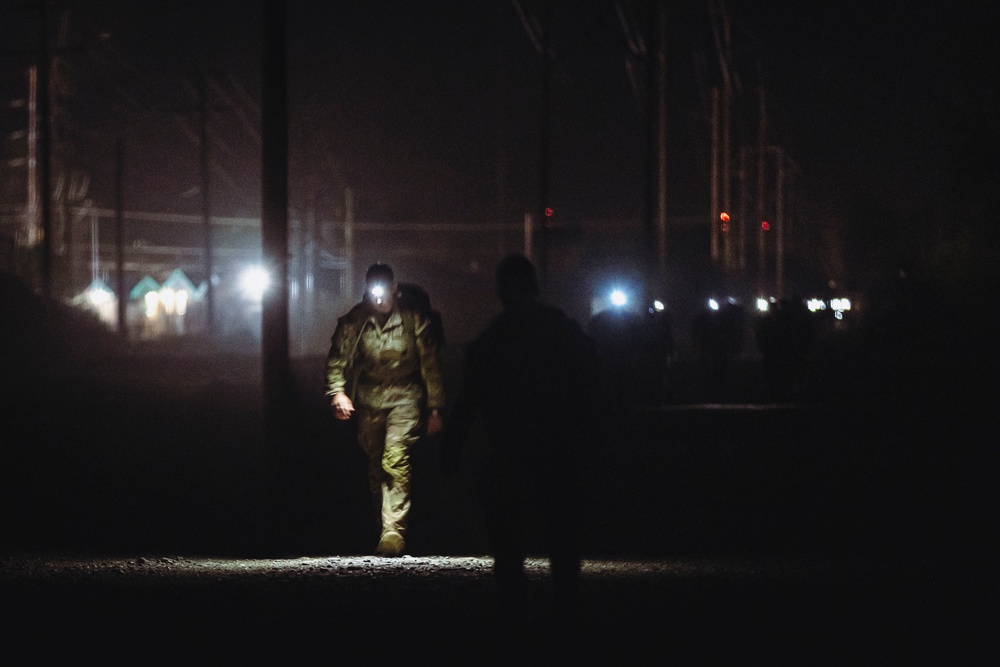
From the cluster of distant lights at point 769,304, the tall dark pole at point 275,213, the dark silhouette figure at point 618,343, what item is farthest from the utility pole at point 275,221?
the cluster of distant lights at point 769,304

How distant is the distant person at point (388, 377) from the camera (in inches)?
350

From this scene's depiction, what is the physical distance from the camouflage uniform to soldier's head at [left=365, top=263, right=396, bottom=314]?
6 centimetres

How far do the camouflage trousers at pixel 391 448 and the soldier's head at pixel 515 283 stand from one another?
9.99ft

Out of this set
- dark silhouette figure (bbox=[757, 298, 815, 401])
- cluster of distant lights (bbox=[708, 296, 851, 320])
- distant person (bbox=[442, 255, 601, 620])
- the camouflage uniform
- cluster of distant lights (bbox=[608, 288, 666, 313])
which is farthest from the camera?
cluster of distant lights (bbox=[708, 296, 851, 320])

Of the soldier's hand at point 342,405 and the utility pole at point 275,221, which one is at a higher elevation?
the utility pole at point 275,221

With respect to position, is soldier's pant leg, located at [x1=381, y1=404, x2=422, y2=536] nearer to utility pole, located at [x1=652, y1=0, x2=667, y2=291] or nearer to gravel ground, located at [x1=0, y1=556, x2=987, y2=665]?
gravel ground, located at [x1=0, y1=556, x2=987, y2=665]

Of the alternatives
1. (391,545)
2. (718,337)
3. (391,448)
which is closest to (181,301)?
(718,337)

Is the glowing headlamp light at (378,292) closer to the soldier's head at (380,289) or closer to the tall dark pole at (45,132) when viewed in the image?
the soldier's head at (380,289)

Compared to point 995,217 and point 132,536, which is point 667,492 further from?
point 995,217

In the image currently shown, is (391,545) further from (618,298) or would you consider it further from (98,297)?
(98,297)

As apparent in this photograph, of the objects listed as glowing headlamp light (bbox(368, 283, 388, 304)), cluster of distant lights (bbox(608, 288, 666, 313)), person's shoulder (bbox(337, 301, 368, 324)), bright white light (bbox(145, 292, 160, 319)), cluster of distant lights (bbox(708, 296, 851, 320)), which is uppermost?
bright white light (bbox(145, 292, 160, 319))

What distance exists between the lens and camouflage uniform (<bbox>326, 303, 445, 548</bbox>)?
352 inches

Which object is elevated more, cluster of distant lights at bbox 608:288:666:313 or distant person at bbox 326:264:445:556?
cluster of distant lights at bbox 608:288:666:313

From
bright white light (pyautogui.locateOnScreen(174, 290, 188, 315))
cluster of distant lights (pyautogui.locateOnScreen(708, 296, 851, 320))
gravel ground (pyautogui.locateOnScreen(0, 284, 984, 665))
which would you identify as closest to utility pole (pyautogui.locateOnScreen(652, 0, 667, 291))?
cluster of distant lights (pyautogui.locateOnScreen(708, 296, 851, 320))
